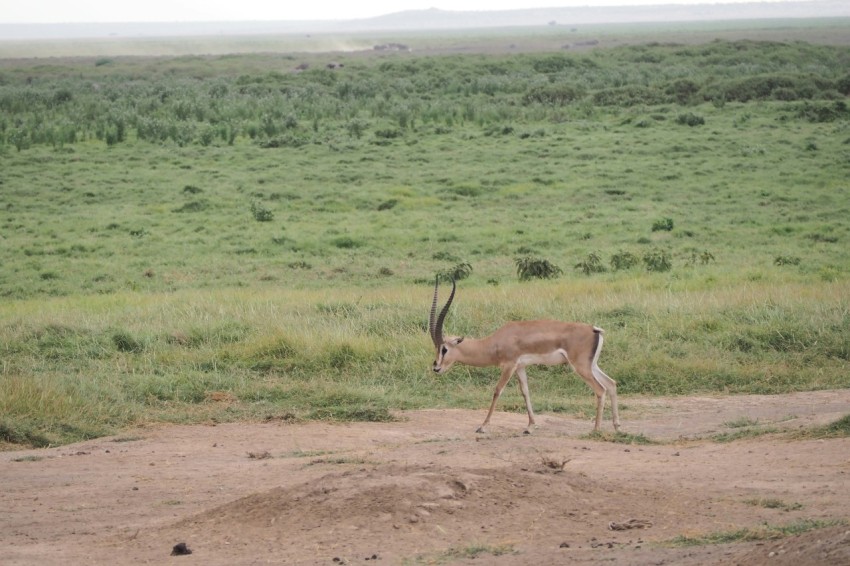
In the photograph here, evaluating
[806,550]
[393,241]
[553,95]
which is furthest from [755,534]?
[553,95]

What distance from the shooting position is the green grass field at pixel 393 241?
Result: 38.0 feet

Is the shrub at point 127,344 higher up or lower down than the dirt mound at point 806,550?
lower down

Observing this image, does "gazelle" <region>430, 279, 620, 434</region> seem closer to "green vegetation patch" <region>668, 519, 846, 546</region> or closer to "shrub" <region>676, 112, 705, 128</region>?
"green vegetation patch" <region>668, 519, 846, 546</region>

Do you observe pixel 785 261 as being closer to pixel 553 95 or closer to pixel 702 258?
pixel 702 258

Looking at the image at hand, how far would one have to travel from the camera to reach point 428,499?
21.6ft

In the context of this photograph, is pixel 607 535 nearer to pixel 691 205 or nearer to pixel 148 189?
pixel 691 205

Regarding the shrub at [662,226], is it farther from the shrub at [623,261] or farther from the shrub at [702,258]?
the shrub at [623,261]

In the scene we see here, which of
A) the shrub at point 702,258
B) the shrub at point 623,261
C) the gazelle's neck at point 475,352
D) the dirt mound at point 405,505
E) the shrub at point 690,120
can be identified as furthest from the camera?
the shrub at point 690,120

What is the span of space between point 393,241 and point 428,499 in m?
15.0

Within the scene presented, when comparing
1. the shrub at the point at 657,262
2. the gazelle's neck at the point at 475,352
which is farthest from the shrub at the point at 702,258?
the gazelle's neck at the point at 475,352

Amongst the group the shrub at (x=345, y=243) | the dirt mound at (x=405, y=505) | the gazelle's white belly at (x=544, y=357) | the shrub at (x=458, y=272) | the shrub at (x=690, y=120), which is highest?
the gazelle's white belly at (x=544, y=357)

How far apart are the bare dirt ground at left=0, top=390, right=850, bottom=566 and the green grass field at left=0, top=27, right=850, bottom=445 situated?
1.63 meters

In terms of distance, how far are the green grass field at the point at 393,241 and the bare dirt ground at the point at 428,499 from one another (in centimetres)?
163

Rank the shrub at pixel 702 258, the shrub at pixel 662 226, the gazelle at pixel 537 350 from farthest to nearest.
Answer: the shrub at pixel 662 226
the shrub at pixel 702 258
the gazelle at pixel 537 350
